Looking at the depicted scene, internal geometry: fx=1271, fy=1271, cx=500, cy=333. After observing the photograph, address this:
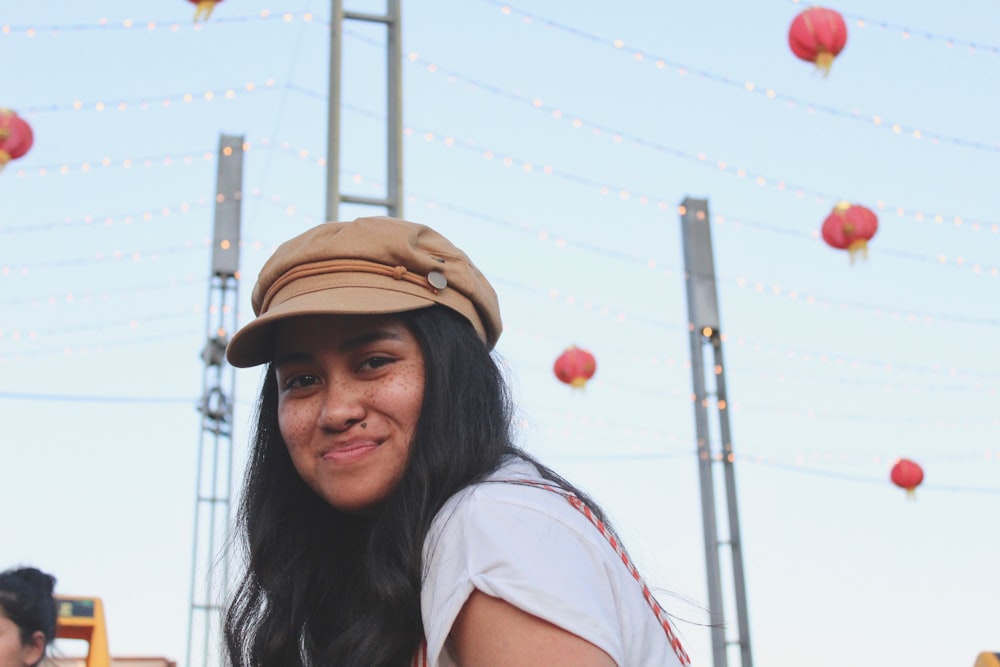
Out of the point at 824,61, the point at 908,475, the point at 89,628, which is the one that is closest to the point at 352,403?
the point at 89,628

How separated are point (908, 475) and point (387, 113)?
8497mm

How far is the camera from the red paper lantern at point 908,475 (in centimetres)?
1257

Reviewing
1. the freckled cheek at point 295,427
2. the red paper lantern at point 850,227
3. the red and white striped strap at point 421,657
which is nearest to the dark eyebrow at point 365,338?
the freckled cheek at point 295,427

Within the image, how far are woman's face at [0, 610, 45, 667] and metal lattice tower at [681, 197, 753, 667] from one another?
6.90 m

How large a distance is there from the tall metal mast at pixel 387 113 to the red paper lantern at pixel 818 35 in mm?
3618

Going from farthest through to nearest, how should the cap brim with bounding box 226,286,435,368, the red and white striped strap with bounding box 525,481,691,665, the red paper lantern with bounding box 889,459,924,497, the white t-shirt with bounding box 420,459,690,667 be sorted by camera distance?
the red paper lantern with bounding box 889,459,924,497, the cap brim with bounding box 226,286,435,368, the red and white striped strap with bounding box 525,481,691,665, the white t-shirt with bounding box 420,459,690,667

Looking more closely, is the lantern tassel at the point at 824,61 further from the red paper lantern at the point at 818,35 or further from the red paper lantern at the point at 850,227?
the red paper lantern at the point at 850,227

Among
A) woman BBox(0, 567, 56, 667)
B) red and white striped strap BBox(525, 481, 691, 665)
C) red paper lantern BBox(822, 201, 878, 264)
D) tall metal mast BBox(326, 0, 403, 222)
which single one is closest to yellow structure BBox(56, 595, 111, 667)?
woman BBox(0, 567, 56, 667)

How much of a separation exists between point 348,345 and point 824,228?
8.95 m

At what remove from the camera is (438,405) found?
1.67m

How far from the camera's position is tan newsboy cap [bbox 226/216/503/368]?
164cm

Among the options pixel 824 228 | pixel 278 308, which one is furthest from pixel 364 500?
pixel 824 228

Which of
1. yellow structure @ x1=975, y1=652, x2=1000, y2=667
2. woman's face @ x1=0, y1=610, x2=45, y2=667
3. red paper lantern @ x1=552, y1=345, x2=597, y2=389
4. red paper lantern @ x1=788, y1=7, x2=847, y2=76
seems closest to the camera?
woman's face @ x1=0, y1=610, x2=45, y2=667

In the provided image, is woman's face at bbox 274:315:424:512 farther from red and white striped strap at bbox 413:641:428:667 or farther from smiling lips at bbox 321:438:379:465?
red and white striped strap at bbox 413:641:428:667
